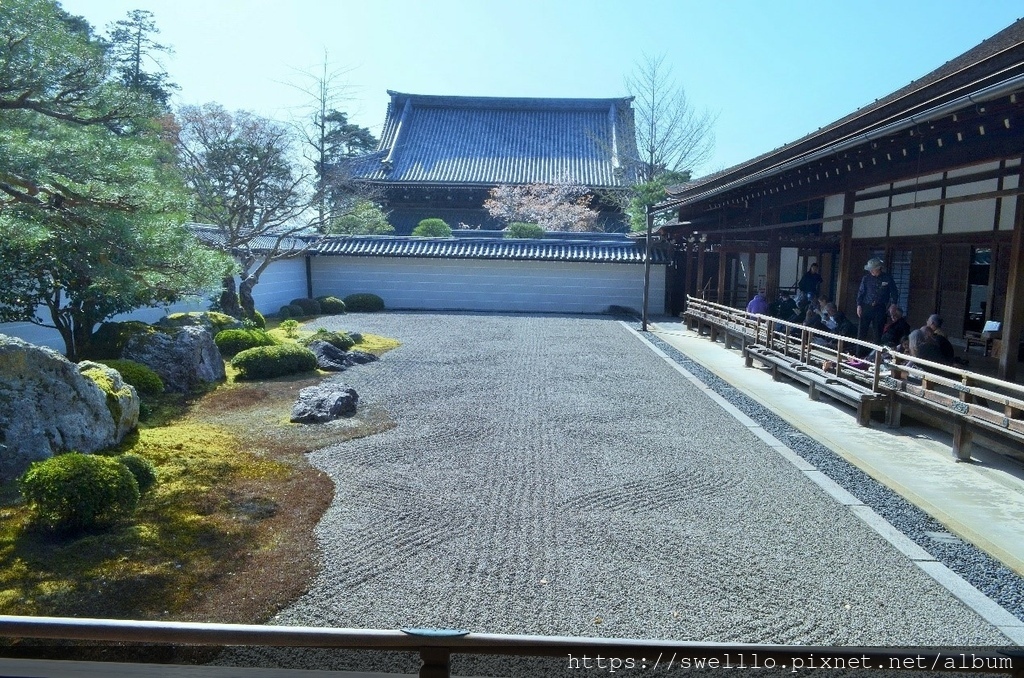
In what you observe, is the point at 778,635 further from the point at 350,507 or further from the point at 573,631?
the point at 350,507

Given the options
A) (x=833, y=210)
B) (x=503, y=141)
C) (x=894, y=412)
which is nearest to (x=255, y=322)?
(x=833, y=210)

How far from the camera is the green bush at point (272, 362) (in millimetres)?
11336

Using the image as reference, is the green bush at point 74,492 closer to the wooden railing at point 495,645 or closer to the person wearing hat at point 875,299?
the wooden railing at point 495,645

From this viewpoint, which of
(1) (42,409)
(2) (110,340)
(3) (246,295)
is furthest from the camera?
(3) (246,295)

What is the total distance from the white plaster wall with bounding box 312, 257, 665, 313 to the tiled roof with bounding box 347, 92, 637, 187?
4.74 metres

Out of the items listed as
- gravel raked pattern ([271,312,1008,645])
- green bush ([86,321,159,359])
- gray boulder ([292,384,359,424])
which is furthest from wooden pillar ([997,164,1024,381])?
green bush ([86,321,159,359])

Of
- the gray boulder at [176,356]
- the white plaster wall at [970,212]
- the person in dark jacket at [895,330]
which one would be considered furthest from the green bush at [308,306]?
the white plaster wall at [970,212]

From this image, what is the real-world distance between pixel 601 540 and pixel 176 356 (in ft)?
24.8

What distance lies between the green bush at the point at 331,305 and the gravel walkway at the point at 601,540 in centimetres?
1413

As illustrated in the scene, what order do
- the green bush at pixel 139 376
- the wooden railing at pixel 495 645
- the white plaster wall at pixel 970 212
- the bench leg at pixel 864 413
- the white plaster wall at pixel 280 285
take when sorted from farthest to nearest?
the white plaster wall at pixel 280 285 → the white plaster wall at pixel 970 212 → the green bush at pixel 139 376 → the bench leg at pixel 864 413 → the wooden railing at pixel 495 645

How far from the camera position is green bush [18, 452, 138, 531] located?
Answer: 4.66 meters

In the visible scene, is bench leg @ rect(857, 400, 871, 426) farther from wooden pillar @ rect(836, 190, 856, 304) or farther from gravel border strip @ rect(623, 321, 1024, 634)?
wooden pillar @ rect(836, 190, 856, 304)

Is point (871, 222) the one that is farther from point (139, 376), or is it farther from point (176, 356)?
point (139, 376)

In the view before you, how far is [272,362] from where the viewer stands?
11430 millimetres
